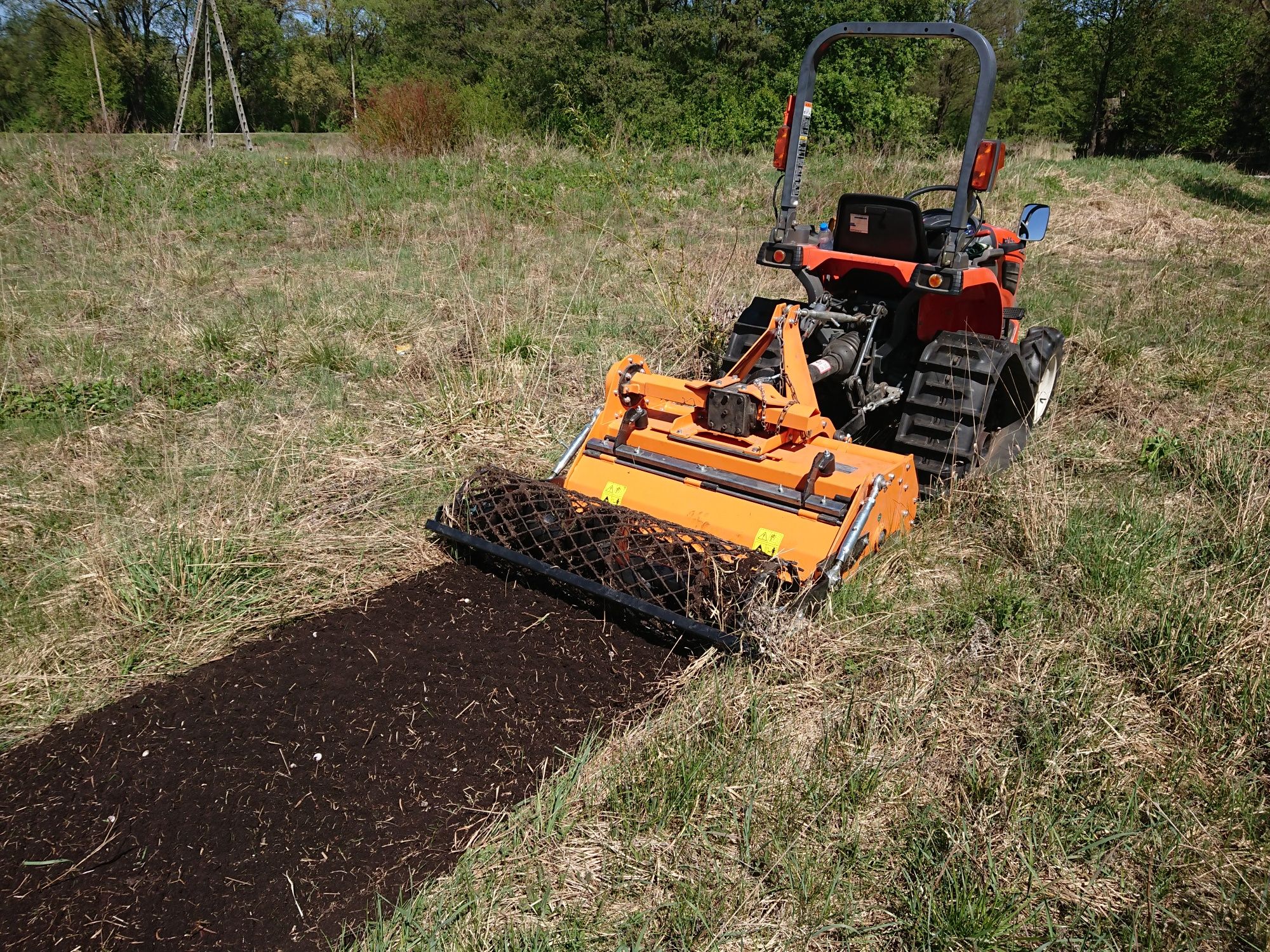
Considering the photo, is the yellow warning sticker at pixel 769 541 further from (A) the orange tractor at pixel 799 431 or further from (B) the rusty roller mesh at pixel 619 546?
(B) the rusty roller mesh at pixel 619 546

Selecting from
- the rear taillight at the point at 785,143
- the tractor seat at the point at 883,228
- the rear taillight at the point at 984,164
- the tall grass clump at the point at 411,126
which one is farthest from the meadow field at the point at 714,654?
the tall grass clump at the point at 411,126

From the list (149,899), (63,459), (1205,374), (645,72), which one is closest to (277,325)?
(63,459)

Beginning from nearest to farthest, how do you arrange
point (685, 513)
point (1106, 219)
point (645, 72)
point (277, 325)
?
1. point (685, 513)
2. point (277, 325)
3. point (1106, 219)
4. point (645, 72)

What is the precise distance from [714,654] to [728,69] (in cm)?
2648

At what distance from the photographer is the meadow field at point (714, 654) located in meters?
2.38

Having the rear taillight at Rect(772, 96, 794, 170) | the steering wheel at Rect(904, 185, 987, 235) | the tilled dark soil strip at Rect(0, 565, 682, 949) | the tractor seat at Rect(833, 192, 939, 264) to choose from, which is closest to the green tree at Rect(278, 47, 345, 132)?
the steering wheel at Rect(904, 185, 987, 235)

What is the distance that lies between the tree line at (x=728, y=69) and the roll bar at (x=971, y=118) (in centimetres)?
1126

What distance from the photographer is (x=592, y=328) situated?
7.18 meters

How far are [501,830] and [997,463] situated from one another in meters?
3.40

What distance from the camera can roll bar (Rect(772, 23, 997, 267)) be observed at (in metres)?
3.83

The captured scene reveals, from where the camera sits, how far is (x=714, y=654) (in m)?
3.25

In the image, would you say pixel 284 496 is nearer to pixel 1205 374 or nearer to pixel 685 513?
pixel 685 513

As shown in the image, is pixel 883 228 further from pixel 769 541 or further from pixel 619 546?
pixel 619 546

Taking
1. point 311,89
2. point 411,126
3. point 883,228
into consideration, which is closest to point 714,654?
point 883,228
